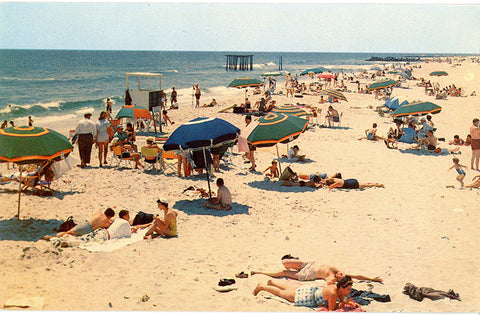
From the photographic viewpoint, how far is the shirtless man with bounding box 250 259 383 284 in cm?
616

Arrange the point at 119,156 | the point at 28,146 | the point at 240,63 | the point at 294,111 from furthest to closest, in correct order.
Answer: the point at 240,63, the point at 294,111, the point at 119,156, the point at 28,146

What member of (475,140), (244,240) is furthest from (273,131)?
(475,140)

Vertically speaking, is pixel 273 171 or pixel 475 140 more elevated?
pixel 475 140

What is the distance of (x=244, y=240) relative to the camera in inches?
317

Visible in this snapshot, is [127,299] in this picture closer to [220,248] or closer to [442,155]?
[220,248]

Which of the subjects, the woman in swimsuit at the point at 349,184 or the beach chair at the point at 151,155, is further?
the beach chair at the point at 151,155

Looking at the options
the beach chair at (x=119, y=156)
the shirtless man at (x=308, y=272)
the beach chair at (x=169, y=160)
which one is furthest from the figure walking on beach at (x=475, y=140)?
the beach chair at (x=119, y=156)

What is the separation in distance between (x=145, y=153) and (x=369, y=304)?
8016mm

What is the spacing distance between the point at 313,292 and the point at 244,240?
2.43 m

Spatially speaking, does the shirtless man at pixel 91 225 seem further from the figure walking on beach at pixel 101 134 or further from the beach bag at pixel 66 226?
the figure walking on beach at pixel 101 134

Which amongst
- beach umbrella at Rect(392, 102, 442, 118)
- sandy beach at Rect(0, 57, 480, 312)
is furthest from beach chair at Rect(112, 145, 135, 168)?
beach umbrella at Rect(392, 102, 442, 118)

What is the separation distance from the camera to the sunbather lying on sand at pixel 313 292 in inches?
217

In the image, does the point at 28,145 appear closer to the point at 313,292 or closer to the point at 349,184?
the point at 313,292

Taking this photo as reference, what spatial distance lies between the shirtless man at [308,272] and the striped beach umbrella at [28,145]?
3919mm
